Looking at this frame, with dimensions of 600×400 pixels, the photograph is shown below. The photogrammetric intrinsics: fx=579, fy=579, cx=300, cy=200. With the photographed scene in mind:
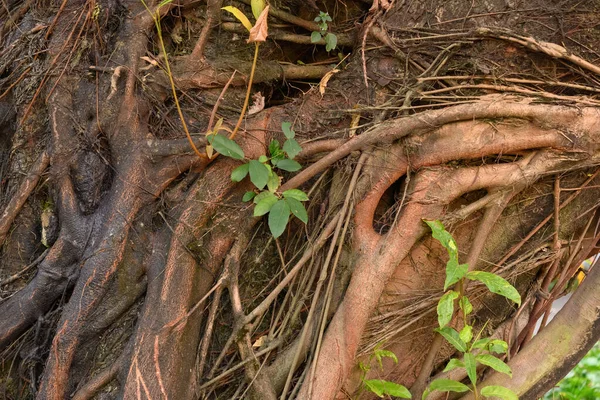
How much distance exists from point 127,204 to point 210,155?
424mm

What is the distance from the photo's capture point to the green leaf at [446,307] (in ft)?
6.45

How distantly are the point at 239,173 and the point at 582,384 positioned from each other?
105 inches

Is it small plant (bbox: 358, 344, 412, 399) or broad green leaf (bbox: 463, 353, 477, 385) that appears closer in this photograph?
broad green leaf (bbox: 463, 353, 477, 385)

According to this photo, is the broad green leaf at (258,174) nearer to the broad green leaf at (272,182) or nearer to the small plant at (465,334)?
the broad green leaf at (272,182)

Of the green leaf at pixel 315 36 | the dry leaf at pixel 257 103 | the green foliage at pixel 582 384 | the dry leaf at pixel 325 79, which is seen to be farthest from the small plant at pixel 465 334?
the green foliage at pixel 582 384

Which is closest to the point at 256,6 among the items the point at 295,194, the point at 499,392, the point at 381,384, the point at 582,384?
the point at 295,194

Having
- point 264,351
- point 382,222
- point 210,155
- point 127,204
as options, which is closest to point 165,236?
point 127,204

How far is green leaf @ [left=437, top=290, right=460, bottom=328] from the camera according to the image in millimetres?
1966

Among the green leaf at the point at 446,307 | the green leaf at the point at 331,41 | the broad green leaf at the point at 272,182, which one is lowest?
the green leaf at the point at 446,307

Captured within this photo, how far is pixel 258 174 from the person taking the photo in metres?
2.09

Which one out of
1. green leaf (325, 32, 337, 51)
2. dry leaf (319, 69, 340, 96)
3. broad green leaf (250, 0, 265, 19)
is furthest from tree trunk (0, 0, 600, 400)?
broad green leaf (250, 0, 265, 19)

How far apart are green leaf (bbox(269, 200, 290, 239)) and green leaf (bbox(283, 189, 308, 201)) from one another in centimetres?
4

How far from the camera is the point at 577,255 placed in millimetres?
2506

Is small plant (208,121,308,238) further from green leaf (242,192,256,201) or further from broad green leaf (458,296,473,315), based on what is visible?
broad green leaf (458,296,473,315)
